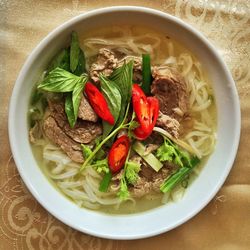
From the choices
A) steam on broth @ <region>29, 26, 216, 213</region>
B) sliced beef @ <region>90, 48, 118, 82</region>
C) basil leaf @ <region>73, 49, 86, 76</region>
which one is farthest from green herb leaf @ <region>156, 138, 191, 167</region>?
basil leaf @ <region>73, 49, 86, 76</region>

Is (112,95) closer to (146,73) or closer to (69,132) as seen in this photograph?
(146,73)

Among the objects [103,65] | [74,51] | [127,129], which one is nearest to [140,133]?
[127,129]

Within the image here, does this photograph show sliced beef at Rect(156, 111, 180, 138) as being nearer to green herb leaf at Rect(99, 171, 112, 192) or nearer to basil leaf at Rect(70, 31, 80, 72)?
green herb leaf at Rect(99, 171, 112, 192)

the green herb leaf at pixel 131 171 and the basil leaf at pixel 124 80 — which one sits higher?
the basil leaf at pixel 124 80

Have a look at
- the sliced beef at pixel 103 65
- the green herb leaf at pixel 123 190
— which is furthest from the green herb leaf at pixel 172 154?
the sliced beef at pixel 103 65

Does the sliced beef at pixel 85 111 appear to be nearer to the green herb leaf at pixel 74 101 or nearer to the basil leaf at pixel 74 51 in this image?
the green herb leaf at pixel 74 101

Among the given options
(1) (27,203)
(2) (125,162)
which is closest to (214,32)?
(2) (125,162)
